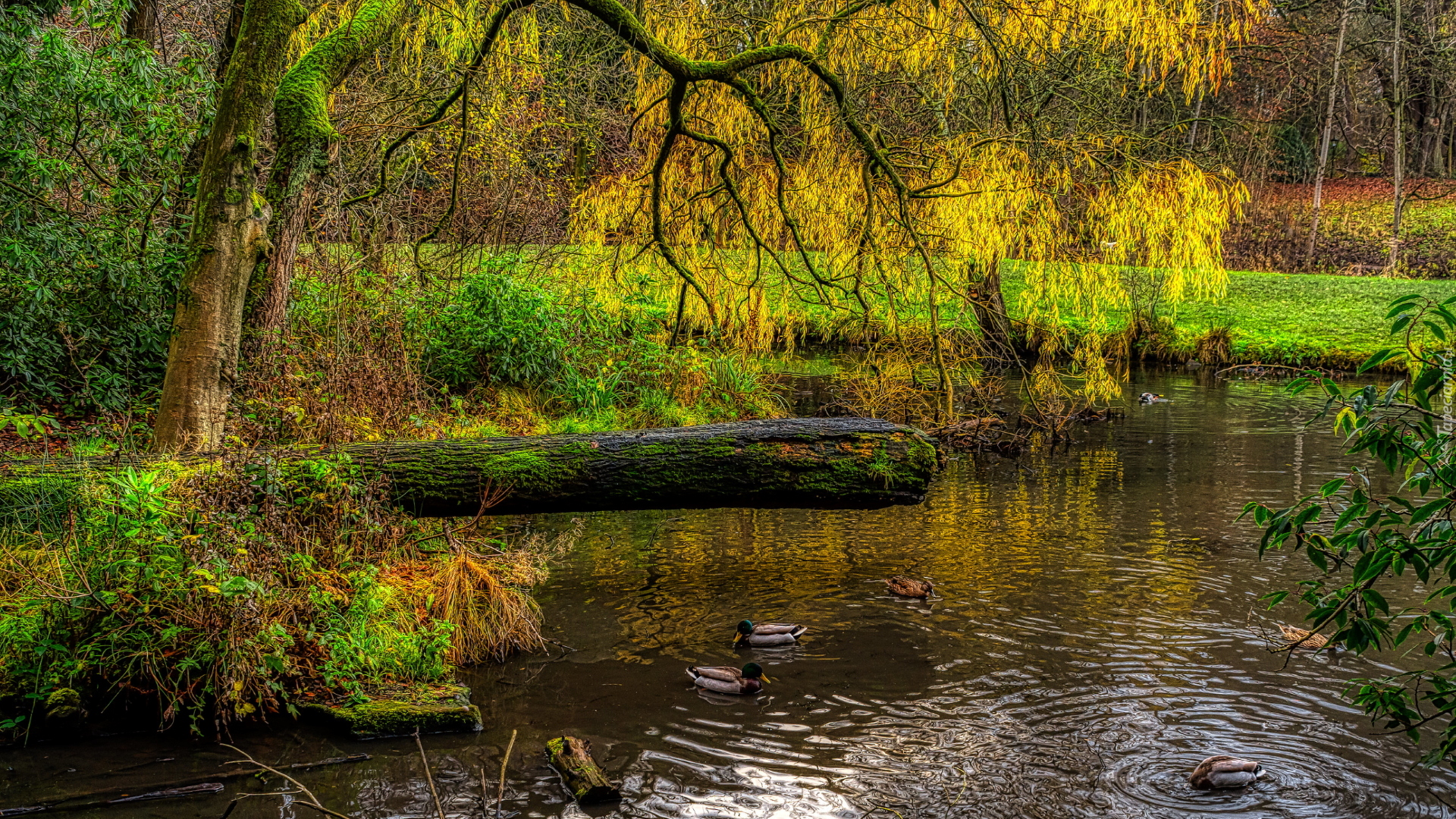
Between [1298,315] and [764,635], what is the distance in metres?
19.3

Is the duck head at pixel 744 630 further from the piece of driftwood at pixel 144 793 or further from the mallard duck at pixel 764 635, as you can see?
the piece of driftwood at pixel 144 793

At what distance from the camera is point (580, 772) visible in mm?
4340

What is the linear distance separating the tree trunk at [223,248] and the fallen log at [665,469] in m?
1.12

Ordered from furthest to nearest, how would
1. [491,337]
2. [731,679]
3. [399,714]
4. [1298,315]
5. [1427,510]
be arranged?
[1298,315] → [491,337] → [731,679] → [399,714] → [1427,510]

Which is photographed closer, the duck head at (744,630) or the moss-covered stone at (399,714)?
the moss-covered stone at (399,714)

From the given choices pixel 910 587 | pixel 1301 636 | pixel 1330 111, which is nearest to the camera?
pixel 1301 636

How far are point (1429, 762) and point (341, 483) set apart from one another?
4.98 metres

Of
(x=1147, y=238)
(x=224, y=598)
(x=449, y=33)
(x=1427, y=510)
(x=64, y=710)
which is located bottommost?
(x=64, y=710)

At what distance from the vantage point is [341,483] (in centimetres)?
558

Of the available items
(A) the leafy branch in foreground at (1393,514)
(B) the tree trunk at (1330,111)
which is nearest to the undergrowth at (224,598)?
(A) the leafy branch in foreground at (1393,514)

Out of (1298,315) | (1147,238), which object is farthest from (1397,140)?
(1147,238)

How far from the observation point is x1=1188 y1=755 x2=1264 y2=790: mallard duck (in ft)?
14.6

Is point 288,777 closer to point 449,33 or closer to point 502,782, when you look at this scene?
point 502,782

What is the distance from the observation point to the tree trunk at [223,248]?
637 centimetres
